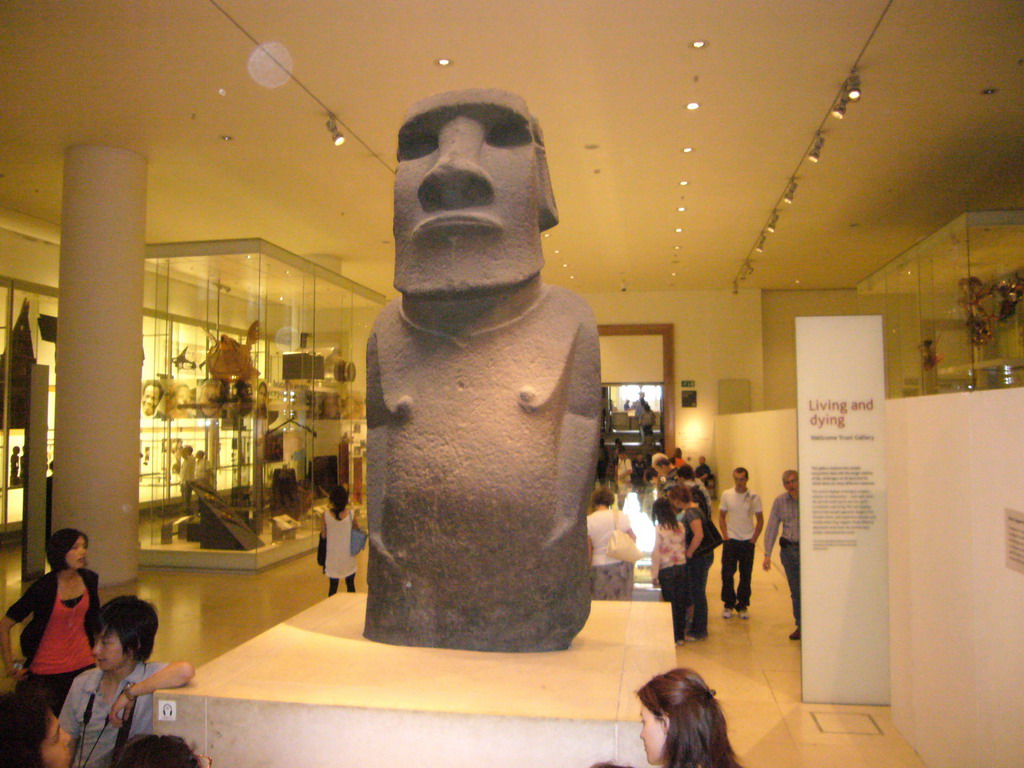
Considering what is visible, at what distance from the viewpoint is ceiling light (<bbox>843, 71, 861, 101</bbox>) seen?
7.03 meters

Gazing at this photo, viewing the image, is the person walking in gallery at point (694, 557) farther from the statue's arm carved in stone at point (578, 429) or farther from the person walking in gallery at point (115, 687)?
the person walking in gallery at point (115, 687)

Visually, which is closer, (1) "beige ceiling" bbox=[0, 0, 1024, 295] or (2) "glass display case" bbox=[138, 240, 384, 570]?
(1) "beige ceiling" bbox=[0, 0, 1024, 295]

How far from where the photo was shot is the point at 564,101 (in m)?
7.47

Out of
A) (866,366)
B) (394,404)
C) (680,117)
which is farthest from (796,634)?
(680,117)

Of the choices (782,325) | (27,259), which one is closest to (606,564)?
(27,259)

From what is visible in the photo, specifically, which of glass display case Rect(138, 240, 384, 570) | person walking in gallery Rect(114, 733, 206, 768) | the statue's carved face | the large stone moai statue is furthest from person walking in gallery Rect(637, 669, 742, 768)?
glass display case Rect(138, 240, 384, 570)

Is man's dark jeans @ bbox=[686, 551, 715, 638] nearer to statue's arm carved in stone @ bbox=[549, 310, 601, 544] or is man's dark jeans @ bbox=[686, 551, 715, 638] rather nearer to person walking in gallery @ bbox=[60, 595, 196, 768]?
statue's arm carved in stone @ bbox=[549, 310, 601, 544]

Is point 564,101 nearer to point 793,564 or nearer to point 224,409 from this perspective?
point 793,564

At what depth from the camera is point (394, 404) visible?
3283 mm

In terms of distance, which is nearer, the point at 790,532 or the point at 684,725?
the point at 684,725

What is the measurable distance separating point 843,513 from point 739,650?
1.60 m

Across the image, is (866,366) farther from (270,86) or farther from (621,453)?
(621,453)

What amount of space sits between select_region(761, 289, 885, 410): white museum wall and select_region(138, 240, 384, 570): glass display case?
37.3 feet

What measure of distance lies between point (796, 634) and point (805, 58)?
4.76 m
